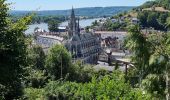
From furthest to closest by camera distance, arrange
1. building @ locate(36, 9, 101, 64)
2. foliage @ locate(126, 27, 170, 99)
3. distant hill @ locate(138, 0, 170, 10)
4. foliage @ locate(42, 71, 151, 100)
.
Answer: distant hill @ locate(138, 0, 170, 10)
building @ locate(36, 9, 101, 64)
foliage @ locate(126, 27, 170, 99)
foliage @ locate(42, 71, 151, 100)

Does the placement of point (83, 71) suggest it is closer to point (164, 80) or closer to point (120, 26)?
point (164, 80)

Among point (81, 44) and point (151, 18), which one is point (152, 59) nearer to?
point (81, 44)

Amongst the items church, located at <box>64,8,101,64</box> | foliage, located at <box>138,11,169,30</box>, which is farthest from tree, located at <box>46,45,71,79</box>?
foliage, located at <box>138,11,169,30</box>

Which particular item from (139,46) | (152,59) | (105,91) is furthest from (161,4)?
(105,91)

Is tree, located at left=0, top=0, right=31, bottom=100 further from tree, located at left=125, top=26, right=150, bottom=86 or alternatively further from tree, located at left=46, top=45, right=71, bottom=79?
tree, located at left=46, top=45, right=71, bottom=79

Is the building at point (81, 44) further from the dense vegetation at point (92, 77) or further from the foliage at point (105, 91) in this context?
the foliage at point (105, 91)

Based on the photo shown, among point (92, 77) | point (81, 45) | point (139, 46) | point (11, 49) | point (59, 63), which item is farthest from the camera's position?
point (81, 45)

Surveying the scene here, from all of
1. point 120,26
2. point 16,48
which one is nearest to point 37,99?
point 16,48
